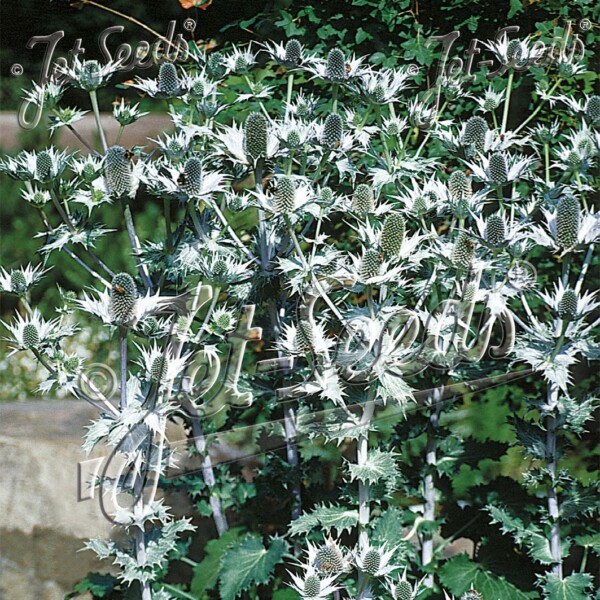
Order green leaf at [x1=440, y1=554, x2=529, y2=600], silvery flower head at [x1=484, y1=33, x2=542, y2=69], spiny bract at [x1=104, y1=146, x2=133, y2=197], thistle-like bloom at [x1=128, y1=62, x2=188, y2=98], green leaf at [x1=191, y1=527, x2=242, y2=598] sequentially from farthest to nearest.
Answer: silvery flower head at [x1=484, y1=33, x2=542, y2=69] → green leaf at [x1=191, y1=527, x2=242, y2=598] → green leaf at [x1=440, y1=554, x2=529, y2=600] → thistle-like bloom at [x1=128, y1=62, x2=188, y2=98] → spiny bract at [x1=104, y1=146, x2=133, y2=197]

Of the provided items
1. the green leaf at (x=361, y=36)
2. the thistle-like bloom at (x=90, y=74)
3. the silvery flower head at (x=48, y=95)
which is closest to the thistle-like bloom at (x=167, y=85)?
the thistle-like bloom at (x=90, y=74)

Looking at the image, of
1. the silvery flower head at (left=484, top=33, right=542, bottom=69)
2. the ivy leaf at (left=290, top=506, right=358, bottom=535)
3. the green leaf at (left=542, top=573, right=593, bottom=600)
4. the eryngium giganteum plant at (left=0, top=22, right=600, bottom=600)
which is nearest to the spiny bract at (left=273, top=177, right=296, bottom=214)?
the eryngium giganteum plant at (left=0, top=22, right=600, bottom=600)

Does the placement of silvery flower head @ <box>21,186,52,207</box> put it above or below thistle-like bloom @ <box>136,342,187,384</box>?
above

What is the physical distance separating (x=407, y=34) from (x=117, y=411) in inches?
83.5

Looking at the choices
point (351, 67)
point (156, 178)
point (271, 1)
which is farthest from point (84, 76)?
point (271, 1)

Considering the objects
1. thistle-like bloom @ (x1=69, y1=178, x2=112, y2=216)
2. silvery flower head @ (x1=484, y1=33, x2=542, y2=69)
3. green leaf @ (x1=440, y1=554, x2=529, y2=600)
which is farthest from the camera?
silvery flower head @ (x1=484, y1=33, x2=542, y2=69)

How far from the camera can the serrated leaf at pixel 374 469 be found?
218 cm

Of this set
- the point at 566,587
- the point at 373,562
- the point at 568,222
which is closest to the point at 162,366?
the point at 373,562

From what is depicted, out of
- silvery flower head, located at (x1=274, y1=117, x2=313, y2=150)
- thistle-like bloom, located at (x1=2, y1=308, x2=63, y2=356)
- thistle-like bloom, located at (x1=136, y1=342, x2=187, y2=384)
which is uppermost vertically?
silvery flower head, located at (x1=274, y1=117, x2=313, y2=150)

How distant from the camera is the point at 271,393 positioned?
2617 mm

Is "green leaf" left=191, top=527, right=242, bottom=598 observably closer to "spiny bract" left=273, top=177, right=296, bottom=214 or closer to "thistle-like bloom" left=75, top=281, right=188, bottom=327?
"thistle-like bloom" left=75, top=281, right=188, bottom=327

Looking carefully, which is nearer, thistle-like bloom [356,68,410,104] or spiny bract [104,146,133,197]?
spiny bract [104,146,133,197]

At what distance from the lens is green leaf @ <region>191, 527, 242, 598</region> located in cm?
265

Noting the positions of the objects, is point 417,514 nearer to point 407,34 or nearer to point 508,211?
point 508,211
